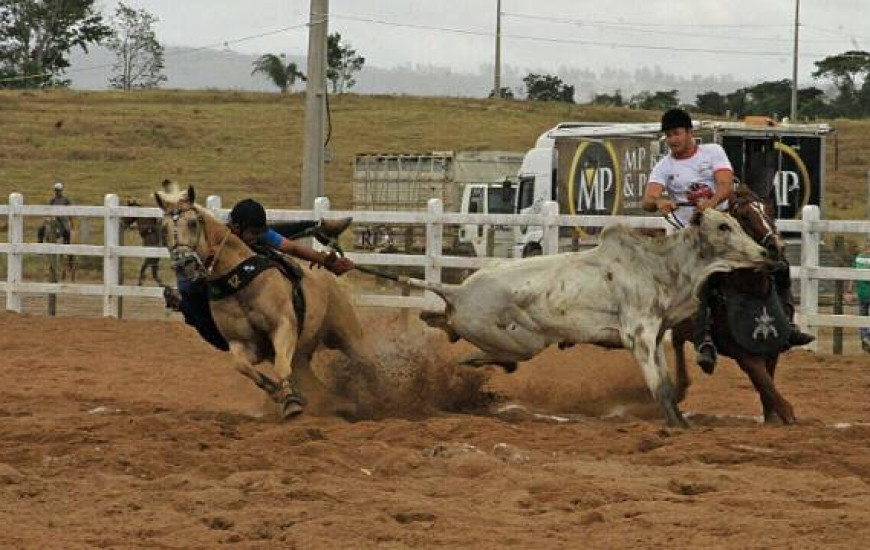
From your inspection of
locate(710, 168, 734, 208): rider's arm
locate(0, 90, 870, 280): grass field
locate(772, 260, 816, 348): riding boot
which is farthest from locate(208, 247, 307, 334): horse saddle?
locate(0, 90, 870, 280): grass field

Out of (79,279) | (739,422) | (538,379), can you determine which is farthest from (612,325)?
(79,279)

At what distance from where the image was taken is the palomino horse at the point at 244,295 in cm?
997

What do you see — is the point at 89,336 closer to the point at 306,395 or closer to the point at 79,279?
the point at 306,395

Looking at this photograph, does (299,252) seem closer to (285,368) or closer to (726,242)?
(285,368)

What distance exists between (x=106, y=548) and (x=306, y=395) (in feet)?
15.6

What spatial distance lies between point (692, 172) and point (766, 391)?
4.84ft

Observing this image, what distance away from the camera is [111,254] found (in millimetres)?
19281

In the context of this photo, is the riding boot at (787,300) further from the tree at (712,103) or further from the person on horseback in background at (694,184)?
the tree at (712,103)

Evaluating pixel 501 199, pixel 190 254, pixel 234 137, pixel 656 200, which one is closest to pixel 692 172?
pixel 656 200

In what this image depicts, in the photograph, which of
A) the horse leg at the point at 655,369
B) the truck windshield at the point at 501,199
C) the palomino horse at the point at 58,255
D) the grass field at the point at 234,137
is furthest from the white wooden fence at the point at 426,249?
the grass field at the point at 234,137

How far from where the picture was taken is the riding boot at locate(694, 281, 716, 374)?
1030 centimetres

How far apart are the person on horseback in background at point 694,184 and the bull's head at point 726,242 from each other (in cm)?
9

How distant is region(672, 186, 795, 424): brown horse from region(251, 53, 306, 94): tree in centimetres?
7149

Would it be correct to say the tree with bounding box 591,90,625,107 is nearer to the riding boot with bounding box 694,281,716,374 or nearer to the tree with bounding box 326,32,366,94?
the tree with bounding box 326,32,366,94
